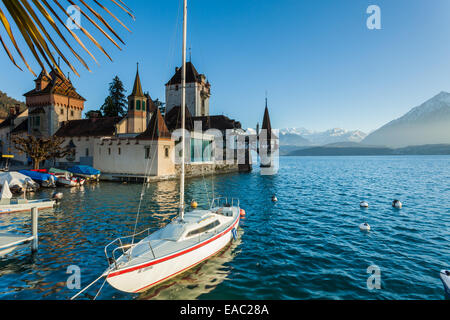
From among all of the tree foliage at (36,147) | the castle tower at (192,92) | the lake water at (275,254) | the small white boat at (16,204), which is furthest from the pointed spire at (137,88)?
the small white boat at (16,204)

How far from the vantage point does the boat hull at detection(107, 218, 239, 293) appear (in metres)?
9.61

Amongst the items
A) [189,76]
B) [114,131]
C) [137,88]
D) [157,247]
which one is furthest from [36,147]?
[189,76]

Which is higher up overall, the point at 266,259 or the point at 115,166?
the point at 115,166

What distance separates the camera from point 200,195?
108 feet

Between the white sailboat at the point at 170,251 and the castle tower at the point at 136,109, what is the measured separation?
4071cm

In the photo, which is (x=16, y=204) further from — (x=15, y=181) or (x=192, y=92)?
(x=192, y=92)

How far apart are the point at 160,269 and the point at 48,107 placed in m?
58.3

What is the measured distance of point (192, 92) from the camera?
7188 centimetres

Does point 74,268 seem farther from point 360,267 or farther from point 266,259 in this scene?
point 360,267

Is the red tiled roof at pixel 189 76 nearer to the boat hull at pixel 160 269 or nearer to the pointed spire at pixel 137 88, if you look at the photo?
the pointed spire at pixel 137 88

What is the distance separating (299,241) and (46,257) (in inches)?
568
